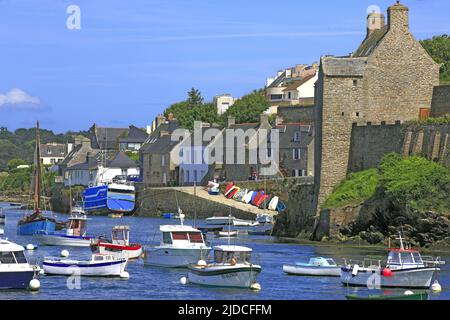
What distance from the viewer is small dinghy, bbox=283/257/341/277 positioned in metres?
51.6

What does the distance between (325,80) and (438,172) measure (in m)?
9.08

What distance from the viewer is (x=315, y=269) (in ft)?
170

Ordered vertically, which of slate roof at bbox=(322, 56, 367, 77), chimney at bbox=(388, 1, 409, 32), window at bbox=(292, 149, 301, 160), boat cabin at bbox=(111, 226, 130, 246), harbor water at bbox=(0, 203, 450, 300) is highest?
chimney at bbox=(388, 1, 409, 32)

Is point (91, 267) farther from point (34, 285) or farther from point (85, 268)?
point (34, 285)

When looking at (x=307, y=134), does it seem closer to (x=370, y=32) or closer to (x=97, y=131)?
(x=370, y=32)

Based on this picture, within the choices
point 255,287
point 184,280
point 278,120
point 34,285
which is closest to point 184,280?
point 184,280

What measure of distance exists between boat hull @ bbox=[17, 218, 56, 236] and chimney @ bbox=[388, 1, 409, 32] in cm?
2386

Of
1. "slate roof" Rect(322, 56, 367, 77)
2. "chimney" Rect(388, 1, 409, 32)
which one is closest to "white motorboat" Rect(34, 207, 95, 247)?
"slate roof" Rect(322, 56, 367, 77)

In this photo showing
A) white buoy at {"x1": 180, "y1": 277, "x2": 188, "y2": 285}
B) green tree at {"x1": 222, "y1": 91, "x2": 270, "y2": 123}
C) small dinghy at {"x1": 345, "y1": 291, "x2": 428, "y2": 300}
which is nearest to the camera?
small dinghy at {"x1": 345, "y1": 291, "x2": 428, "y2": 300}

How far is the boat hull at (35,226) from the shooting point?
253 feet

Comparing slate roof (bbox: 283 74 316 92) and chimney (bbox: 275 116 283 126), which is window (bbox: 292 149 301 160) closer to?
chimney (bbox: 275 116 283 126)

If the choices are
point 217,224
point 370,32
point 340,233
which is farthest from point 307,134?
point 340,233

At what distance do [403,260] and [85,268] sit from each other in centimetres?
1292

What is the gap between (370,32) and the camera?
80500mm
